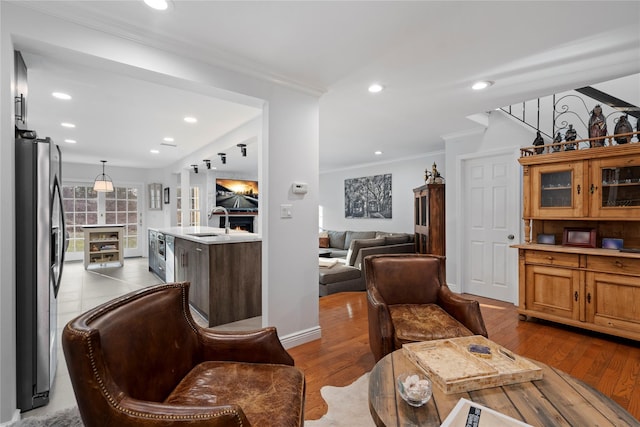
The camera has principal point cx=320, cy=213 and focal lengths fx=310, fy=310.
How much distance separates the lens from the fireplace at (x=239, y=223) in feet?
28.4

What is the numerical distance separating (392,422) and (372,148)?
4.96 m

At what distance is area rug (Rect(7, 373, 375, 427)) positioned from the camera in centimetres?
175

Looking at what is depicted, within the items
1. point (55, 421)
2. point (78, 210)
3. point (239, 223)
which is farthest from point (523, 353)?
point (78, 210)

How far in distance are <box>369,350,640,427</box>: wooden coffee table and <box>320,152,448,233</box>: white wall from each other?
4.38 meters

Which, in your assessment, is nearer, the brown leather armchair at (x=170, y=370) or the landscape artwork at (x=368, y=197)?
the brown leather armchair at (x=170, y=370)

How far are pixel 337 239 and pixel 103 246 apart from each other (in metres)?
5.17

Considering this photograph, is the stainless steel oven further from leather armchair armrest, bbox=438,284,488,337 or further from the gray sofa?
leather armchair armrest, bbox=438,284,488,337

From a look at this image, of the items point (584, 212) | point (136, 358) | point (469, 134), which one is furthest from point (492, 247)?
point (136, 358)

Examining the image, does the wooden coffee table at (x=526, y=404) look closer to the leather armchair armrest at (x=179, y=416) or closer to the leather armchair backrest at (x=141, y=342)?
the leather armchair armrest at (x=179, y=416)

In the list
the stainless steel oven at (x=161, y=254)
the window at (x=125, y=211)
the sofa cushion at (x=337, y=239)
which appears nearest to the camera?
the stainless steel oven at (x=161, y=254)

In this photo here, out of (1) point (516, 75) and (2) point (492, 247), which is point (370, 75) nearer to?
(1) point (516, 75)

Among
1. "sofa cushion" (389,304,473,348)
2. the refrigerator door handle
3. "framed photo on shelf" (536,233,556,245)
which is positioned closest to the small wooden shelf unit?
the refrigerator door handle

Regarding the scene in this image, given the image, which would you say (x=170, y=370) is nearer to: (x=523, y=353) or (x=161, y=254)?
(x=523, y=353)

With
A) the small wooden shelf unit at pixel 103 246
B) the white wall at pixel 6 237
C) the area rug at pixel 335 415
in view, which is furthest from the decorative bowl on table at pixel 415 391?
the small wooden shelf unit at pixel 103 246
